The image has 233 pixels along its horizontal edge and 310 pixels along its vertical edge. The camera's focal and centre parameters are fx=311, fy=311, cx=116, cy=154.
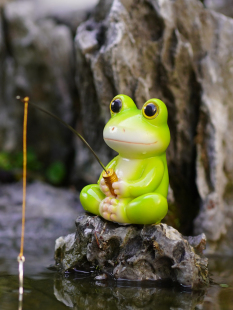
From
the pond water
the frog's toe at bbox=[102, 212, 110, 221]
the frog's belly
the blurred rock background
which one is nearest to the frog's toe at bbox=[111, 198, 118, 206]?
the frog's toe at bbox=[102, 212, 110, 221]

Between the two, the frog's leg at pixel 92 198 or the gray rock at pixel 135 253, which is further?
the frog's leg at pixel 92 198

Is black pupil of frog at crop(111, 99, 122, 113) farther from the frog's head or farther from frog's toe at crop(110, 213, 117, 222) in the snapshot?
frog's toe at crop(110, 213, 117, 222)

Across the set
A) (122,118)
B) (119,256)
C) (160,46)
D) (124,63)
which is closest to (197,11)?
(160,46)

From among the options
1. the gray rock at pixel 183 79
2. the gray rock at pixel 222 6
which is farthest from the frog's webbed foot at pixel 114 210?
the gray rock at pixel 222 6

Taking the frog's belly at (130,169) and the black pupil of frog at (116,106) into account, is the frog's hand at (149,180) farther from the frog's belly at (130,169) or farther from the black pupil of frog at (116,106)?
the black pupil of frog at (116,106)

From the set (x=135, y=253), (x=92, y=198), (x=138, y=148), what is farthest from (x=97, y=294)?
(x=138, y=148)

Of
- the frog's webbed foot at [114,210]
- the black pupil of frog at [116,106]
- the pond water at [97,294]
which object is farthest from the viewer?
the black pupil of frog at [116,106]
